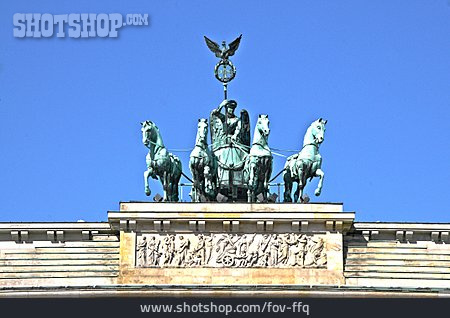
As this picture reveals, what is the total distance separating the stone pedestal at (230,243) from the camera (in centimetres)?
7150

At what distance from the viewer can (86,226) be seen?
72188 mm

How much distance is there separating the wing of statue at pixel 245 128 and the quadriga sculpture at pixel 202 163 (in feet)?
13.4

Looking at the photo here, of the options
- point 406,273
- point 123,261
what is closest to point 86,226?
point 123,261

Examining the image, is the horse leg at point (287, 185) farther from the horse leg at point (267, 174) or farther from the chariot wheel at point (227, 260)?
the chariot wheel at point (227, 260)

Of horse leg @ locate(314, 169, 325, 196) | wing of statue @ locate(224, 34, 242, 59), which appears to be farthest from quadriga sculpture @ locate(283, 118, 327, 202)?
wing of statue @ locate(224, 34, 242, 59)

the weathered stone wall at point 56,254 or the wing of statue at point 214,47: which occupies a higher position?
the wing of statue at point 214,47

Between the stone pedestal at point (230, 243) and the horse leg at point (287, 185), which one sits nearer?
the stone pedestal at point (230, 243)

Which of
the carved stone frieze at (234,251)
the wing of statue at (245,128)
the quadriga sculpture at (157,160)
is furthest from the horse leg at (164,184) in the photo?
the wing of statue at (245,128)

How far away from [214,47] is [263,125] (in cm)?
617

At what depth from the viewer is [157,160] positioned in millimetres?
72875

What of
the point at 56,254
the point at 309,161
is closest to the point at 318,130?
the point at 309,161

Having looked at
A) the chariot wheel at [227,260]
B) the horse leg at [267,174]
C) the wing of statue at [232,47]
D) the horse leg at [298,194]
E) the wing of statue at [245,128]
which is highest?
the wing of statue at [232,47]

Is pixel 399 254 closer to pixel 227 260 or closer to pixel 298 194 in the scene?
pixel 298 194

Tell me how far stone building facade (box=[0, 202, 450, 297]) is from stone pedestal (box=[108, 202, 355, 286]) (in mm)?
33
